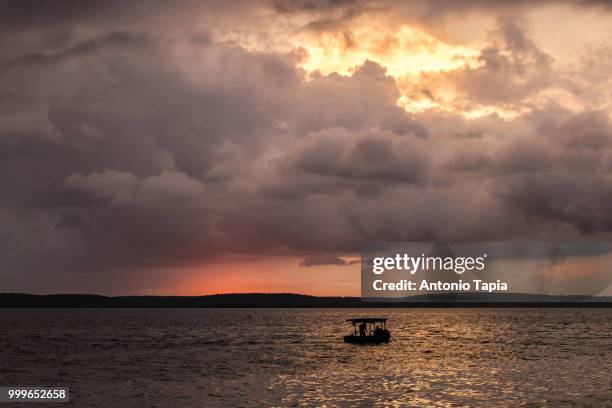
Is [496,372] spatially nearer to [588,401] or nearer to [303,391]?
[588,401]

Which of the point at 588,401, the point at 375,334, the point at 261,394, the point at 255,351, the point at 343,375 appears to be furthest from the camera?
the point at 375,334

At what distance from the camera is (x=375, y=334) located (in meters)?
112

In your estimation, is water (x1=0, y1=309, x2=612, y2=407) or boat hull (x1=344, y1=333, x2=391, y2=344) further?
boat hull (x1=344, y1=333, x2=391, y2=344)

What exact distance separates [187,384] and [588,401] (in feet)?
110

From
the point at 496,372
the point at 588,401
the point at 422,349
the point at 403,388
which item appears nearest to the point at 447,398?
the point at 403,388

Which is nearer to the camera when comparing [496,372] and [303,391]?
[303,391]

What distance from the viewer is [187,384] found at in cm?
6138

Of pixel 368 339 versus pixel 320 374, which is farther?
pixel 368 339

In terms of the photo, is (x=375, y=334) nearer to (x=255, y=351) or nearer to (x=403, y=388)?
(x=255, y=351)

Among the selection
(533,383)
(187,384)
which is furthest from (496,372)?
(187,384)

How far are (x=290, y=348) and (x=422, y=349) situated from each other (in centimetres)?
2000

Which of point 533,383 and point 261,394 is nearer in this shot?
point 261,394

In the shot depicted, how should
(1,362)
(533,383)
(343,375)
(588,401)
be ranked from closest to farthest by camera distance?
(588,401) → (533,383) → (343,375) → (1,362)

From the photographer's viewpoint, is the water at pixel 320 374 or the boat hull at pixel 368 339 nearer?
the water at pixel 320 374
